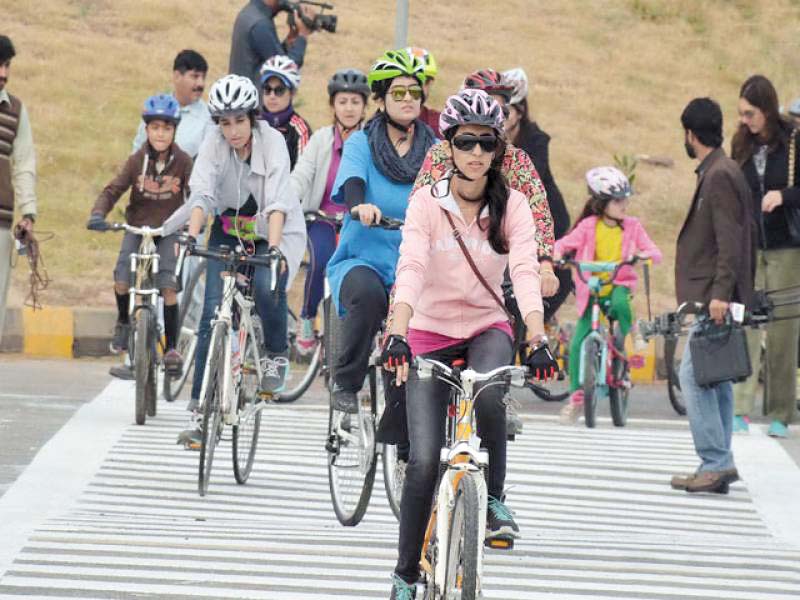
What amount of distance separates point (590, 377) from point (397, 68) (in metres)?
4.89

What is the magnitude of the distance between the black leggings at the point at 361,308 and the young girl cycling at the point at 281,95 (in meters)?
4.37

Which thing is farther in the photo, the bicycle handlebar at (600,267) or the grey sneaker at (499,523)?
the bicycle handlebar at (600,267)

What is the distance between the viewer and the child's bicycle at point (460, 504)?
5.87m

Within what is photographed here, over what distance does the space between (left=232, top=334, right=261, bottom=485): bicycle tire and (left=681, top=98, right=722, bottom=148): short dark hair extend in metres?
2.80

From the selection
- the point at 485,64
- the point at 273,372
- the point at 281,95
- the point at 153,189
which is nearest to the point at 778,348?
the point at 281,95

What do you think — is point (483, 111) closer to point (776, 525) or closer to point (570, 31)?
point (776, 525)

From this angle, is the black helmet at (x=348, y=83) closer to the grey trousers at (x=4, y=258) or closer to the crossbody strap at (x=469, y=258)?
the grey trousers at (x=4, y=258)

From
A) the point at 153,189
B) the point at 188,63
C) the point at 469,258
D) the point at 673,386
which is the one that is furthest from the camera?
the point at 188,63

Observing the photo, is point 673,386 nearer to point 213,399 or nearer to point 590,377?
point 590,377

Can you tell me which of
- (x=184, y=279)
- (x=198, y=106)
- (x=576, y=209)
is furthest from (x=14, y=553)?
(x=576, y=209)

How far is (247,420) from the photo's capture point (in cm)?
1013

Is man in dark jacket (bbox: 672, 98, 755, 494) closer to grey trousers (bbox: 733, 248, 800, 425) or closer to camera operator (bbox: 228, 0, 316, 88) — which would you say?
grey trousers (bbox: 733, 248, 800, 425)

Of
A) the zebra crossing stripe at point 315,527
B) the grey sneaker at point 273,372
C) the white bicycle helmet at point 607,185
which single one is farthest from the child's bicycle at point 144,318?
the white bicycle helmet at point 607,185

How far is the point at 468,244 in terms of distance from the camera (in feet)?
21.9
